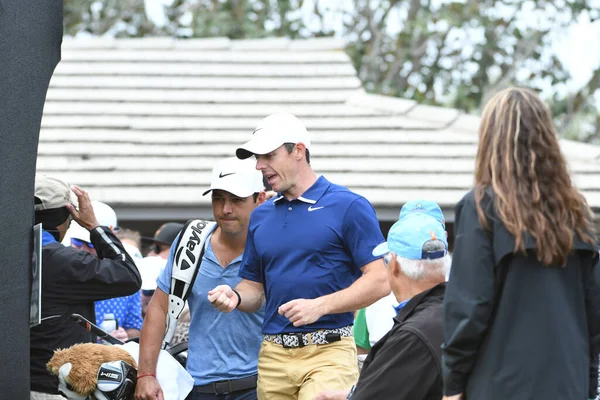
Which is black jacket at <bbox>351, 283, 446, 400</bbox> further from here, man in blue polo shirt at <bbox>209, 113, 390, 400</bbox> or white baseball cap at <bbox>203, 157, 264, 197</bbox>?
white baseball cap at <bbox>203, 157, 264, 197</bbox>

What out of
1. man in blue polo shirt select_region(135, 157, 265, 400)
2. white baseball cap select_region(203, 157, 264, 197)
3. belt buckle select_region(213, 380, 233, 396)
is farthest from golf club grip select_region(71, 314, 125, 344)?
white baseball cap select_region(203, 157, 264, 197)

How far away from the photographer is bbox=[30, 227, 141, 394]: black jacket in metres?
5.43

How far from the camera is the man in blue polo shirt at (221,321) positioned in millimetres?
5539

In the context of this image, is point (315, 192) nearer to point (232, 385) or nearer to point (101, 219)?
point (232, 385)

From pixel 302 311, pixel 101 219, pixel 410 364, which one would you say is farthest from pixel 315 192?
pixel 101 219

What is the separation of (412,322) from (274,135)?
172 centimetres

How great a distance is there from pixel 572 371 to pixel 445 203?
6.57 meters

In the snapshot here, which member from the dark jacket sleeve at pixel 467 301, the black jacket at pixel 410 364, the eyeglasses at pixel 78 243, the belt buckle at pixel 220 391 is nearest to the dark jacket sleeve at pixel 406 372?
the black jacket at pixel 410 364

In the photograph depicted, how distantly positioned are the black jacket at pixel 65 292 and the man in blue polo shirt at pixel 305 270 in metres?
0.73

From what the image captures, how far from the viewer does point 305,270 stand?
16.8ft

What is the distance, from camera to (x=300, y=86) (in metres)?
12.5

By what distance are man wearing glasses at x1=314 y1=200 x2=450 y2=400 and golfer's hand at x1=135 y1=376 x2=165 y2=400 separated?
180 centimetres

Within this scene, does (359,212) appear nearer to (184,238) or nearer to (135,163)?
(184,238)

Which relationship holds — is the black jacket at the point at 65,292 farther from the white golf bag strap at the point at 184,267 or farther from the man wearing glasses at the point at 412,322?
the man wearing glasses at the point at 412,322
